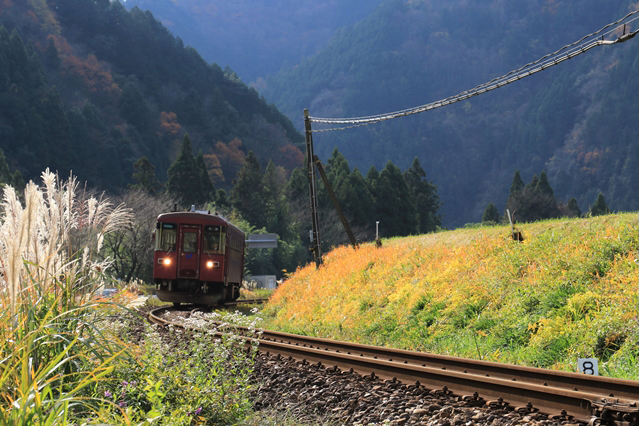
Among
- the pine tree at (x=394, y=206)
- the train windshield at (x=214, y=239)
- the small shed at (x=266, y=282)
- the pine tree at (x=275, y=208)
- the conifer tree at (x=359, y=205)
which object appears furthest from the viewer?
the pine tree at (x=275, y=208)

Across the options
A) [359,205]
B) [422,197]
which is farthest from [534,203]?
[359,205]

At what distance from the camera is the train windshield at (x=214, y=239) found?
1845 cm

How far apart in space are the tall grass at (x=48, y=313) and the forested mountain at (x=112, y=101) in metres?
58.1

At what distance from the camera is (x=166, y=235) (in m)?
18.5

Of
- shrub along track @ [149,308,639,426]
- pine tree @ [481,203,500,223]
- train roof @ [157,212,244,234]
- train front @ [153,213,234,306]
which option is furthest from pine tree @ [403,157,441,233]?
shrub along track @ [149,308,639,426]

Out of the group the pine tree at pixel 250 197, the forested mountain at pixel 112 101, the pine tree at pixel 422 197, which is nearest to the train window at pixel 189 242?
the pine tree at pixel 250 197

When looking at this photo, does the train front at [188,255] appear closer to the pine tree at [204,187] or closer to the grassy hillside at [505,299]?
the grassy hillside at [505,299]

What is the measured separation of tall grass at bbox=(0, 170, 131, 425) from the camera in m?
3.01

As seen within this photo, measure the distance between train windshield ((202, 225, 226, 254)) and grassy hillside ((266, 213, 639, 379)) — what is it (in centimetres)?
391

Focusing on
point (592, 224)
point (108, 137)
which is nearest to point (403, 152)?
point (108, 137)

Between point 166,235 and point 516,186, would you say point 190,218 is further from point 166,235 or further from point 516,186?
point 516,186

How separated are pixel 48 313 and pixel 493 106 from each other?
16760 centimetres

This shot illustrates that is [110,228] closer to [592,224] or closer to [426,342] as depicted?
[426,342]

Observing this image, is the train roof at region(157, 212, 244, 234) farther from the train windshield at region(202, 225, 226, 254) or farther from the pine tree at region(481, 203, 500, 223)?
the pine tree at region(481, 203, 500, 223)
